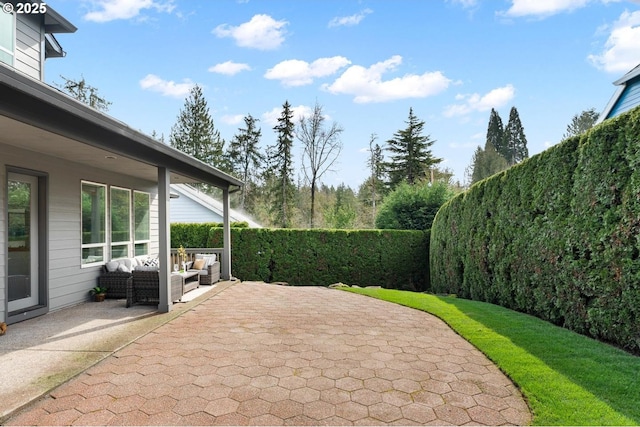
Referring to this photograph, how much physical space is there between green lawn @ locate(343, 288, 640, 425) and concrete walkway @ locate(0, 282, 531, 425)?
7.5 inches

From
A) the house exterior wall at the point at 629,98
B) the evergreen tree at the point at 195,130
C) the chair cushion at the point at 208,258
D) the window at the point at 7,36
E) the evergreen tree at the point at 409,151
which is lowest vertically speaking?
the chair cushion at the point at 208,258

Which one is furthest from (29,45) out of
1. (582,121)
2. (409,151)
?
(582,121)

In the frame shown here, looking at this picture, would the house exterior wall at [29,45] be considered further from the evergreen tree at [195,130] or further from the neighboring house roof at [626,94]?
the evergreen tree at [195,130]

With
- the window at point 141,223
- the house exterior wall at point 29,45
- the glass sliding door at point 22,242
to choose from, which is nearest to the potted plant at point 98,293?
the glass sliding door at point 22,242

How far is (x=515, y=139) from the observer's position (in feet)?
121

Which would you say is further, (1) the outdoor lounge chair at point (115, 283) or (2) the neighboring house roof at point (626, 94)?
(2) the neighboring house roof at point (626, 94)

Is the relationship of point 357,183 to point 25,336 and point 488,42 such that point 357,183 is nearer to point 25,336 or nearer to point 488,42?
point 488,42

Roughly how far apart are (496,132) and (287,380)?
4029 centimetres

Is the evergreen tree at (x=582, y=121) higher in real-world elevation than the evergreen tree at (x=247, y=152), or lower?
higher

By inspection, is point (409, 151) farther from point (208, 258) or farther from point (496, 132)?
point (208, 258)

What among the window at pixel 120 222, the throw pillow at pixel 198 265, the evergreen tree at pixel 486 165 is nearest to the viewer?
the window at pixel 120 222

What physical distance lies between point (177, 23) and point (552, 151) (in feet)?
35.3

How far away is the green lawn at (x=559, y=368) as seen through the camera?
283cm

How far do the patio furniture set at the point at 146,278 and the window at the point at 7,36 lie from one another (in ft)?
14.8
